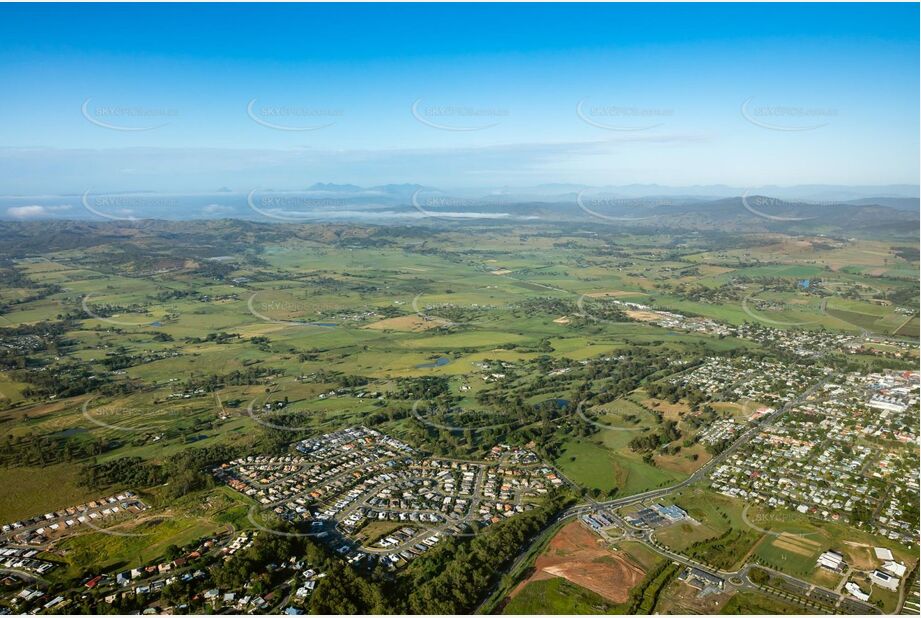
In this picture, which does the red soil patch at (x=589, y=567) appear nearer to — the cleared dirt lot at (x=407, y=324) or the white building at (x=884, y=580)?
the white building at (x=884, y=580)

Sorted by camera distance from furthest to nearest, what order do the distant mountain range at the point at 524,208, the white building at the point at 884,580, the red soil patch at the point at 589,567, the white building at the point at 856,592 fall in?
the distant mountain range at the point at 524,208
the red soil patch at the point at 589,567
the white building at the point at 884,580
the white building at the point at 856,592

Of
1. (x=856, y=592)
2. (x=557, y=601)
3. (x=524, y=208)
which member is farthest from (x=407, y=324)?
(x=524, y=208)

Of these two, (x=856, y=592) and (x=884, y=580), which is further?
(x=884, y=580)

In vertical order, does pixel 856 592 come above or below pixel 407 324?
below

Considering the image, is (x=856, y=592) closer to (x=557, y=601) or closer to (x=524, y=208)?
(x=557, y=601)

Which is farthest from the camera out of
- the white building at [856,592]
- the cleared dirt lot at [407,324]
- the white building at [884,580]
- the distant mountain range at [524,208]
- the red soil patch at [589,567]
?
the distant mountain range at [524,208]

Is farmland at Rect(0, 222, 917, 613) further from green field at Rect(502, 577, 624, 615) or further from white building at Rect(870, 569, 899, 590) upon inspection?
white building at Rect(870, 569, 899, 590)

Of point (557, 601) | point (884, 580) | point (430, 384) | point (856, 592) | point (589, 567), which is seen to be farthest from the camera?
point (430, 384)

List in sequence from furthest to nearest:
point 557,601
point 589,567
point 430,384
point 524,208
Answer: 1. point 524,208
2. point 430,384
3. point 589,567
4. point 557,601

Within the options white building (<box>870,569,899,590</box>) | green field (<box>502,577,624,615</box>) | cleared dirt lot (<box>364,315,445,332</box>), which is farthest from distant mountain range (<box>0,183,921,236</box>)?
green field (<box>502,577,624,615</box>)

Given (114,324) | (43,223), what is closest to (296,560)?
(114,324)

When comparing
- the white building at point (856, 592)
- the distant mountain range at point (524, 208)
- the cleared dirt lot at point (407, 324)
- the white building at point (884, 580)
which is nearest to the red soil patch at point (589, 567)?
the white building at point (856, 592)
